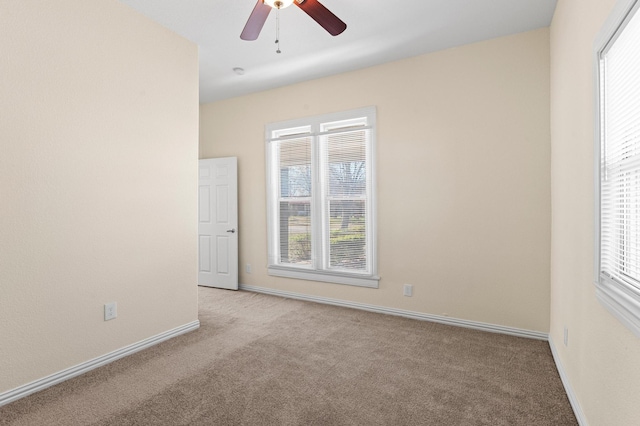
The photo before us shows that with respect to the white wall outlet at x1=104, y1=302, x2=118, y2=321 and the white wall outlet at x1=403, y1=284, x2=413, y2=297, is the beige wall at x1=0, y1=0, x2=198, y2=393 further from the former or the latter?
the white wall outlet at x1=403, y1=284, x2=413, y2=297

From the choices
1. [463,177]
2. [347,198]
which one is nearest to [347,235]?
[347,198]

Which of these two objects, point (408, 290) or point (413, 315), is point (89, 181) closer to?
point (408, 290)

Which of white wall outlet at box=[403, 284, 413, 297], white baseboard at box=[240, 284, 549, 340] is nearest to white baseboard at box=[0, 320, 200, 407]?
white baseboard at box=[240, 284, 549, 340]

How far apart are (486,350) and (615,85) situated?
219 centimetres

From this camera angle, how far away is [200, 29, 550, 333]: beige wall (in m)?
3.13

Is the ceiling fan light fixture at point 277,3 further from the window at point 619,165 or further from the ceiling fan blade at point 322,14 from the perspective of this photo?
the window at point 619,165

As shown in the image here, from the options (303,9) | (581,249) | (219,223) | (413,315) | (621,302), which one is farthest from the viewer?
(219,223)

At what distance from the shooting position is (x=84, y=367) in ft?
8.18

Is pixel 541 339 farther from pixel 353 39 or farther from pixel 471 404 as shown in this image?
pixel 353 39

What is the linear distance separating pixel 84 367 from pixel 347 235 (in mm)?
2770

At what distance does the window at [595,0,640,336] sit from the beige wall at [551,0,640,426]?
13cm

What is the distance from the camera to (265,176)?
4703 millimetres

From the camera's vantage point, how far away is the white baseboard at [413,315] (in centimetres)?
318

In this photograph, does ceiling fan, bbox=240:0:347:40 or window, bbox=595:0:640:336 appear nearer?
window, bbox=595:0:640:336
